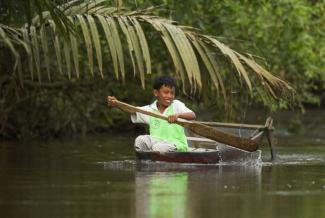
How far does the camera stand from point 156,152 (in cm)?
1585

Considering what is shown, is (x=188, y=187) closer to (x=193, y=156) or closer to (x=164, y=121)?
(x=193, y=156)

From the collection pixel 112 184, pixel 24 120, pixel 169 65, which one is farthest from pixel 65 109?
pixel 112 184

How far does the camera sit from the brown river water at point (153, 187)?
1042cm

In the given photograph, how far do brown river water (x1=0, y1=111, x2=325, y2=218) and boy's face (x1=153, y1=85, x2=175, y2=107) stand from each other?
1.03 meters

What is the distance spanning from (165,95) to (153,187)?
4076 millimetres

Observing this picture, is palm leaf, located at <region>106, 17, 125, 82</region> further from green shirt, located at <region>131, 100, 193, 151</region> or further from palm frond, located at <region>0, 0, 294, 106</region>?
green shirt, located at <region>131, 100, 193, 151</region>

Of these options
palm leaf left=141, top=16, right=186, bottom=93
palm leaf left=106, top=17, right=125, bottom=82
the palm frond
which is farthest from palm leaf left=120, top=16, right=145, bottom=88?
palm leaf left=141, top=16, right=186, bottom=93

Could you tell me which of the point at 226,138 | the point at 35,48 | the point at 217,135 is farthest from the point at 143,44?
the point at 226,138

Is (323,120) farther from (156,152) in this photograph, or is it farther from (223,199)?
(223,199)

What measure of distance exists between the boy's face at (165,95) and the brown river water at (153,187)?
1.03m

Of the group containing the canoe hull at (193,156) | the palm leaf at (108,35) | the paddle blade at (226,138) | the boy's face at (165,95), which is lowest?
the canoe hull at (193,156)

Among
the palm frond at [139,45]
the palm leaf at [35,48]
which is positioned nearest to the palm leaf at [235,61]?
the palm frond at [139,45]

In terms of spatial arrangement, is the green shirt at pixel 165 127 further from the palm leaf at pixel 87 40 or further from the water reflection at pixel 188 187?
the palm leaf at pixel 87 40

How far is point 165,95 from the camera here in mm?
16516
